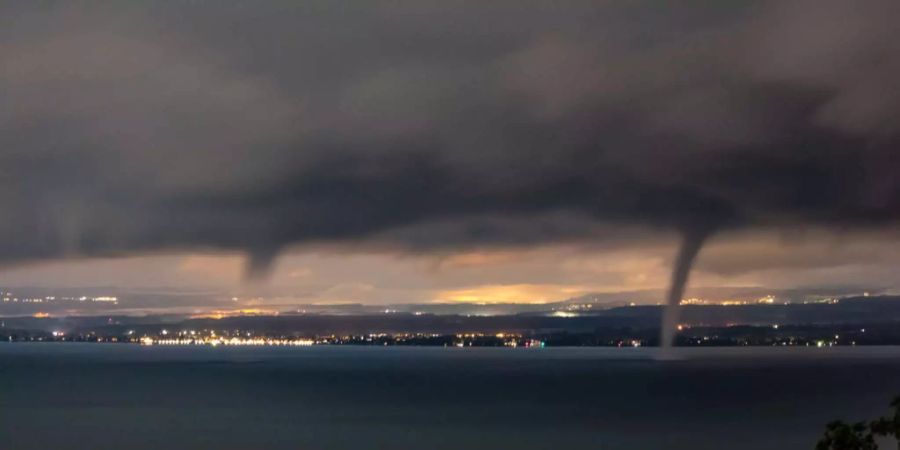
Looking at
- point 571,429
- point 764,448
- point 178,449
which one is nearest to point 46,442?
point 178,449

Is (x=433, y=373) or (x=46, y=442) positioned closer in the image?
(x=46, y=442)

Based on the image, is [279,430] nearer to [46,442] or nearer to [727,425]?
[46,442]

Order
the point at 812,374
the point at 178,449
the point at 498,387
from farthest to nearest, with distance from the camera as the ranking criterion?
the point at 812,374 < the point at 498,387 < the point at 178,449

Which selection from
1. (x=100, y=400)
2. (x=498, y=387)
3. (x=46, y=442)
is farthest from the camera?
(x=498, y=387)

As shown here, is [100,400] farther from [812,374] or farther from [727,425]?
[812,374]

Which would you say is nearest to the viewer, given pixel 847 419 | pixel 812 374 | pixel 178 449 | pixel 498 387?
pixel 178 449

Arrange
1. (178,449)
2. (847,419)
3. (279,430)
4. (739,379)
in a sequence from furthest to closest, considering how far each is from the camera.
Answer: (739,379) → (847,419) → (279,430) → (178,449)

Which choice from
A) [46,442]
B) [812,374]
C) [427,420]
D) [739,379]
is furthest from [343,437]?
[812,374]

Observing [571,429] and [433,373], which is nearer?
[571,429]
